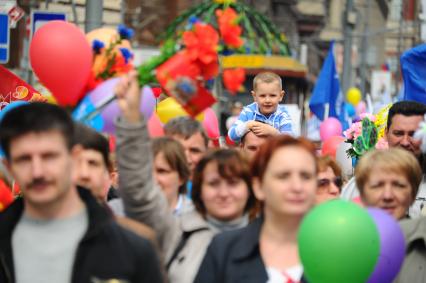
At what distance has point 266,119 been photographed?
392 inches

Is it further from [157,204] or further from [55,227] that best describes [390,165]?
[55,227]

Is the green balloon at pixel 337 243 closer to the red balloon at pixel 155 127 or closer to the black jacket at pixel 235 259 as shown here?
the black jacket at pixel 235 259

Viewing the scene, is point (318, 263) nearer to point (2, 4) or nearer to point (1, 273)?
point (1, 273)

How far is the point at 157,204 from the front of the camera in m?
5.77

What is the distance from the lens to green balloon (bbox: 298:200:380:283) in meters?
5.30

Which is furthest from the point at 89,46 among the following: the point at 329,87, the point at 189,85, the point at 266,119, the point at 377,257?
the point at 329,87

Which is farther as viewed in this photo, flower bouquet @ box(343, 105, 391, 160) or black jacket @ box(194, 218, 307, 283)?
flower bouquet @ box(343, 105, 391, 160)

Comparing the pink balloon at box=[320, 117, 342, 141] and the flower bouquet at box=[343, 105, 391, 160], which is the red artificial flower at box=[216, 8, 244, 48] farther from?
the pink balloon at box=[320, 117, 342, 141]

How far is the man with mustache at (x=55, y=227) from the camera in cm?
516

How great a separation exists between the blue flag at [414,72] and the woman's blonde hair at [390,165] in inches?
210

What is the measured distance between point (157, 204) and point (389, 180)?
1400 millimetres

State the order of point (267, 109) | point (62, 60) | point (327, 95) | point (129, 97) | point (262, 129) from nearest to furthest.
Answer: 1. point (129, 97)
2. point (62, 60)
3. point (262, 129)
4. point (267, 109)
5. point (327, 95)

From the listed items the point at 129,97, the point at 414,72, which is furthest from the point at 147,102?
the point at 414,72

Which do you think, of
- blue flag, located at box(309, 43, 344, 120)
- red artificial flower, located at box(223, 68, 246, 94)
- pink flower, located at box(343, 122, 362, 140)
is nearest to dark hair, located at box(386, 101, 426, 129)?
pink flower, located at box(343, 122, 362, 140)
